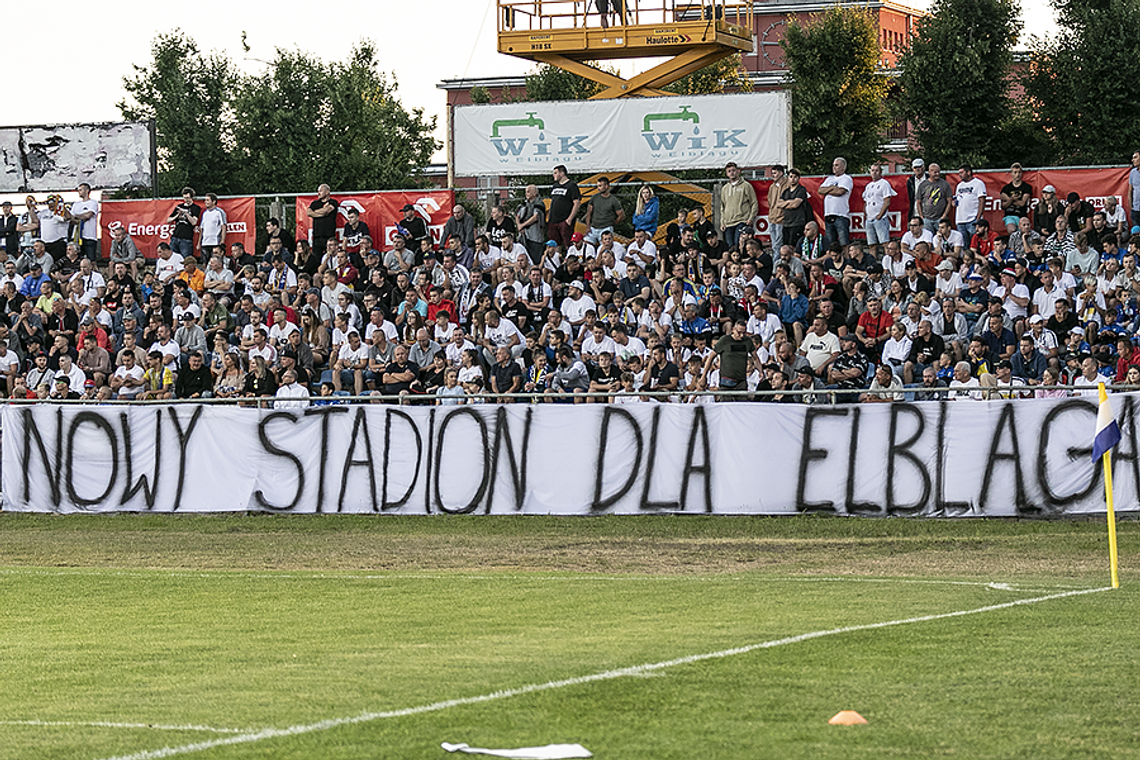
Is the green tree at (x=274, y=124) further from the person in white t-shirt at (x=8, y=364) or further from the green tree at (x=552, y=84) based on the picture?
the person in white t-shirt at (x=8, y=364)

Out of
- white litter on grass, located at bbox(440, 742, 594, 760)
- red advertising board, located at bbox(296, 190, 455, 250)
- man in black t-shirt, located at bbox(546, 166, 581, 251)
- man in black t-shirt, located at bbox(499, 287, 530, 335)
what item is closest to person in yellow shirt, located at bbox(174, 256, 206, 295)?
red advertising board, located at bbox(296, 190, 455, 250)

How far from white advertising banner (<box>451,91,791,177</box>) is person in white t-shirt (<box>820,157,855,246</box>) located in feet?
13.0

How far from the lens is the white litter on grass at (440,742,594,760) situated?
6895 millimetres

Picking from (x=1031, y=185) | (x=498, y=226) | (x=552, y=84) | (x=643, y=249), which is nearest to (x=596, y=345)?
(x=643, y=249)

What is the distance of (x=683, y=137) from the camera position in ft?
105

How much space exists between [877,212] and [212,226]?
40.8ft

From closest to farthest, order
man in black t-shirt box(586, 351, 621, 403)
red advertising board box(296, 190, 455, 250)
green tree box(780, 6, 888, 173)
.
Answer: man in black t-shirt box(586, 351, 621, 403), red advertising board box(296, 190, 455, 250), green tree box(780, 6, 888, 173)

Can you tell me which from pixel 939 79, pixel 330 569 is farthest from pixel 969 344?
pixel 939 79

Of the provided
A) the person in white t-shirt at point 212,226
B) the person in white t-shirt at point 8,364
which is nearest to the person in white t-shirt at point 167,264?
the person in white t-shirt at point 212,226

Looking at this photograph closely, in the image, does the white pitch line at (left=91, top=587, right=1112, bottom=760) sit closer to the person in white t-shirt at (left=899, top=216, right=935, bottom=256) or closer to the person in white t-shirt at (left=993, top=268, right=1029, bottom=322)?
the person in white t-shirt at (left=993, top=268, right=1029, bottom=322)

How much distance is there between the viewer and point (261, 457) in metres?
24.0

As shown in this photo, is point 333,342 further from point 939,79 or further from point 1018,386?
point 939,79

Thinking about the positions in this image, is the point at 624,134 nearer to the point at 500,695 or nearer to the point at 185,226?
the point at 185,226

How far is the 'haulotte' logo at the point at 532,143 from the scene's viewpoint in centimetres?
3272
